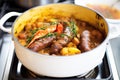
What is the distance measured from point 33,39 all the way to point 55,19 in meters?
0.15

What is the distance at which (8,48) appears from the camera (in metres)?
0.81

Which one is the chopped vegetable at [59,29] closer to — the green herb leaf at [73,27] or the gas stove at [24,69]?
the green herb leaf at [73,27]

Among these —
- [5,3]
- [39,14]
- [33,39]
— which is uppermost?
[5,3]

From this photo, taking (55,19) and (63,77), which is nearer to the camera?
(63,77)

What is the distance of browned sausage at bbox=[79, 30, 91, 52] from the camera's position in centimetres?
66

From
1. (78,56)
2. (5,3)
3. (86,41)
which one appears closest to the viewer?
(78,56)

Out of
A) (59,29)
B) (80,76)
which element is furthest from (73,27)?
(80,76)

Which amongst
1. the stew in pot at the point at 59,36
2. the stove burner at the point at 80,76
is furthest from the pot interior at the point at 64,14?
the stove burner at the point at 80,76

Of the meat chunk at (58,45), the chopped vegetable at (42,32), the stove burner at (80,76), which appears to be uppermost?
the chopped vegetable at (42,32)

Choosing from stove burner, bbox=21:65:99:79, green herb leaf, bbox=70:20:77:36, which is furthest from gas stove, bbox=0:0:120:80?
green herb leaf, bbox=70:20:77:36

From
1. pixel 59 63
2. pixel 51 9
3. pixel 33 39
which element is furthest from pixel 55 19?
pixel 59 63

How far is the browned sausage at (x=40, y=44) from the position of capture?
0.66m

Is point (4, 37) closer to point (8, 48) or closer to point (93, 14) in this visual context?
point (8, 48)

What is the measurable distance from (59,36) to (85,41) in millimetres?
79
